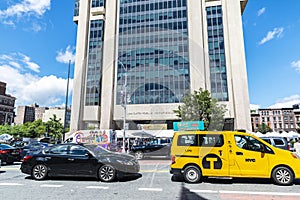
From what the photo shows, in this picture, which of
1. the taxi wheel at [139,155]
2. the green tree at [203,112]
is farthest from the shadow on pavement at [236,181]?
the green tree at [203,112]

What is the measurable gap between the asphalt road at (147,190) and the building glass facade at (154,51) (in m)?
38.8

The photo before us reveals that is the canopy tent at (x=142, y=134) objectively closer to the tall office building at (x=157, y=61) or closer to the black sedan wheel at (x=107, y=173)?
the tall office building at (x=157, y=61)

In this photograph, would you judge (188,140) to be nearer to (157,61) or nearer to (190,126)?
(190,126)

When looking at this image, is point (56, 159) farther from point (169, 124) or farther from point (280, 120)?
point (280, 120)

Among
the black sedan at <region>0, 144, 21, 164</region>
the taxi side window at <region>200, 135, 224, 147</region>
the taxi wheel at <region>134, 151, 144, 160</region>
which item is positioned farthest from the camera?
the taxi wheel at <region>134, 151, 144, 160</region>

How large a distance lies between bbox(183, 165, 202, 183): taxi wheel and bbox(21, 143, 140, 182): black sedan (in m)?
2.06

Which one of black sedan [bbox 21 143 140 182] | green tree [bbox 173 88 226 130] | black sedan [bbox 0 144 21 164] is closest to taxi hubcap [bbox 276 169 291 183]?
black sedan [bbox 21 143 140 182]

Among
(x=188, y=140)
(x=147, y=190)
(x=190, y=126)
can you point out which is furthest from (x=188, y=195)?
(x=190, y=126)

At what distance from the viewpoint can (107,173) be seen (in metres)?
7.12

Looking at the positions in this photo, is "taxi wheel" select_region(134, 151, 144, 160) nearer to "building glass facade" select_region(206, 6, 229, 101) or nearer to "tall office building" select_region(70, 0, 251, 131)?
"tall office building" select_region(70, 0, 251, 131)

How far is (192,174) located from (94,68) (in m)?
48.5

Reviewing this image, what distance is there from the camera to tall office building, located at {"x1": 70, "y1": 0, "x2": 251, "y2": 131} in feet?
149

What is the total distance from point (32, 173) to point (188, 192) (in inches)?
237

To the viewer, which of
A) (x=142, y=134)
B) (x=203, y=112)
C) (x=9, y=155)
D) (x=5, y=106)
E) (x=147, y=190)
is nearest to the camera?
(x=147, y=190)
